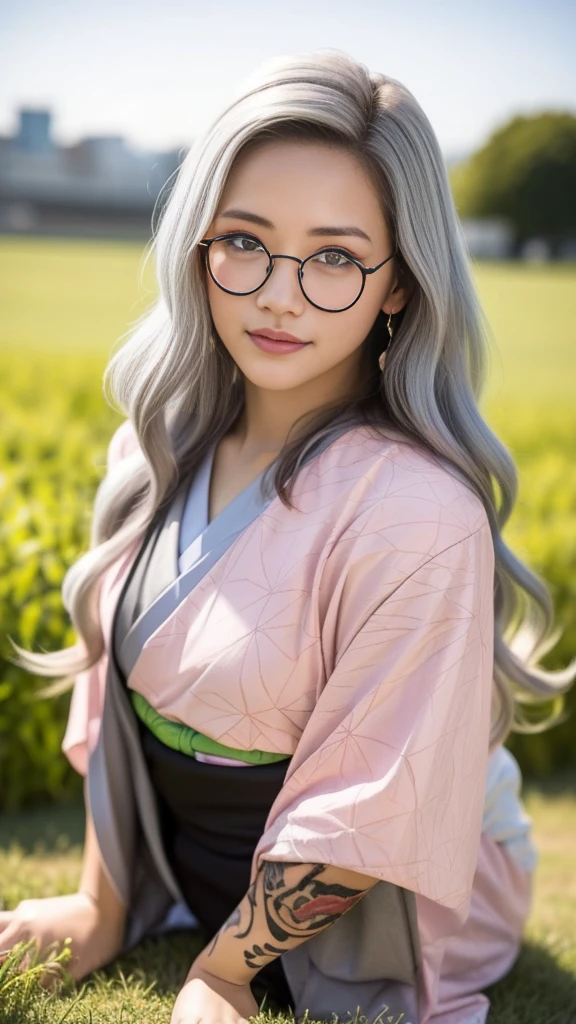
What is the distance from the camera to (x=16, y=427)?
164 inches

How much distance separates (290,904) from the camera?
5.05 ft

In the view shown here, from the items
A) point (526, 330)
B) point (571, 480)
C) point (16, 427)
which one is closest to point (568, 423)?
point (571, 480)

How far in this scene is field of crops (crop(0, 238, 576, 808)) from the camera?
9.14ft

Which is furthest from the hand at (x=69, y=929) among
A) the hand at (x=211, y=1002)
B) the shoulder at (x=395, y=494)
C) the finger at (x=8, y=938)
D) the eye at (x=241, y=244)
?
the eye at (x=241, y=244)

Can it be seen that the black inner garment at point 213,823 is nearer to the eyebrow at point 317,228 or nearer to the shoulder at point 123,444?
the shoulder at point 123,444

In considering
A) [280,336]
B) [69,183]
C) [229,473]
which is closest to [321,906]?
[229,473]

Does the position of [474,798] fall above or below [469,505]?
below

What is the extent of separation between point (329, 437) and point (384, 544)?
252mm

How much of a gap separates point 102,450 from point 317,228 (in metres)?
2.45

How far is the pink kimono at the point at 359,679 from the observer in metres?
1.51

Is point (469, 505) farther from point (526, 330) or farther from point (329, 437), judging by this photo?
point (526, 330)

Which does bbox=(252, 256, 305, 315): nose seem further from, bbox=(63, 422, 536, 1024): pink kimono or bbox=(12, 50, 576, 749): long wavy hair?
bbox=(63, 422, 536, 1024): pink kimono

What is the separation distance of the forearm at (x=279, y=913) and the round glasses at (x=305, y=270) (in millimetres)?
865

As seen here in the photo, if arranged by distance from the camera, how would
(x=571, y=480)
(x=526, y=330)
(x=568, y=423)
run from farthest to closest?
1. (x=526, y=330)
2. (x=568, y=423)
3. (x=571, y=480)
